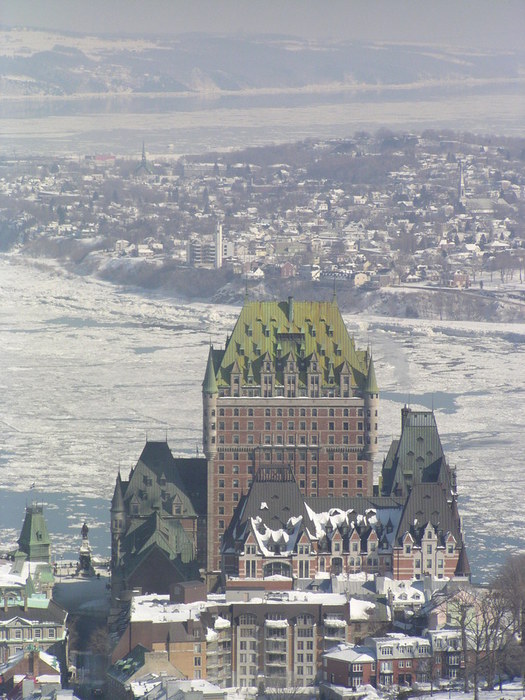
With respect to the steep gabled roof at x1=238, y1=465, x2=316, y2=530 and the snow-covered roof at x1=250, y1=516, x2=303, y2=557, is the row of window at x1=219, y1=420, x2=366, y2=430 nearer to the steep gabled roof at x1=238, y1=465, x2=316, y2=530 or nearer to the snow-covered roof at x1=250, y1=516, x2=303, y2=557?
the steep gabled roof at x1=238, y1=465, x2=316, y2=530

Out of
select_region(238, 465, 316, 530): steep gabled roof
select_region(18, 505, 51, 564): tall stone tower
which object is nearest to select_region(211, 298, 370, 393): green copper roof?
select_region(238, 465, 316, 530): steep gabled roof

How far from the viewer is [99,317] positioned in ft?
588

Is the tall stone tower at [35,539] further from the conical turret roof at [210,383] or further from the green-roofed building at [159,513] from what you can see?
the conical turret roof at [210,383]

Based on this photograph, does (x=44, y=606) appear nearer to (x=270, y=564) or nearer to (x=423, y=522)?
(x=270, y=564)

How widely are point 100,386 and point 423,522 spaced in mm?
57500

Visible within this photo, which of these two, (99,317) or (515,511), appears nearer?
(515,511)

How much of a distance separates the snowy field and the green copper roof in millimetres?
7839

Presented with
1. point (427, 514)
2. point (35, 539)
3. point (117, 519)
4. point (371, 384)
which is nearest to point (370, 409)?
point (371, 384)

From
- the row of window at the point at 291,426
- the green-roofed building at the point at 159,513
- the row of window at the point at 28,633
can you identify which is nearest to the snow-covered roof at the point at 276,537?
the green-roofed building at the point at 159,513

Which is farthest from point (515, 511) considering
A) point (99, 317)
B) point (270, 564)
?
point (99, 317)

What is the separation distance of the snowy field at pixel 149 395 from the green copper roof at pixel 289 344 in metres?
7.84

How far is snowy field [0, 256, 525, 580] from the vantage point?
9881cm

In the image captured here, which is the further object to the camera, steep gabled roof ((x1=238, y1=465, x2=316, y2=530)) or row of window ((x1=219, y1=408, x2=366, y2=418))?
row of window ((x1=219, y1=408, x2=366, y2=418))

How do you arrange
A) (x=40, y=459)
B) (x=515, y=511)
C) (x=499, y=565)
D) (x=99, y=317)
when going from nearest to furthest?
(x=499, y=565)
(x=515, y=511)
(x=40, y=459)
(x=99, y=317)
